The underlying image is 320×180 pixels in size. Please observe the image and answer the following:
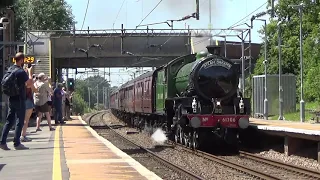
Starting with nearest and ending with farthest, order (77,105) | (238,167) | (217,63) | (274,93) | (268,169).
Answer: (238,167)
(268,169)
(217,63)
(274,93)
(77,105)

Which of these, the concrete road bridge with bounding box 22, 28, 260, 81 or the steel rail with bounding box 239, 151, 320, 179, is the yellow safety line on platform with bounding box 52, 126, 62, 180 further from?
the concrete road bridge with bounding box 22, 28, 260, 81

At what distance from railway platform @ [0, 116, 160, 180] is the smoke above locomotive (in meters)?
5.24

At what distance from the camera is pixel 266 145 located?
19797mm

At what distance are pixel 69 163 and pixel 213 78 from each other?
352 inches

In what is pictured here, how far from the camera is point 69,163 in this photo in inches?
408

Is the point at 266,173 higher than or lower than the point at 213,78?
lower

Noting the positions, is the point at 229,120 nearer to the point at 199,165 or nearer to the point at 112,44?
the point at 199,165

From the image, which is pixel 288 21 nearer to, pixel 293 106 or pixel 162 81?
pixel 293 106

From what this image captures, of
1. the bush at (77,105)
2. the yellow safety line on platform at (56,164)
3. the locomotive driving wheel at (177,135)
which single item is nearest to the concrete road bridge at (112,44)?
the bush at (77,105)

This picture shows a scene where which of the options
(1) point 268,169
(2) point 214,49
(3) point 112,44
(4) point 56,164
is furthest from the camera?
(3) point 112,44

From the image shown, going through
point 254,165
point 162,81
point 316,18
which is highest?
point 316,18

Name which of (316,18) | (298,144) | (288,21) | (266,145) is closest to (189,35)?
(316,18)

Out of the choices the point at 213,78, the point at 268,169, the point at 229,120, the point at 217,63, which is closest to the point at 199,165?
the point at 268,169

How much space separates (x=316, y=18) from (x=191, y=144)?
4039 centimetres
